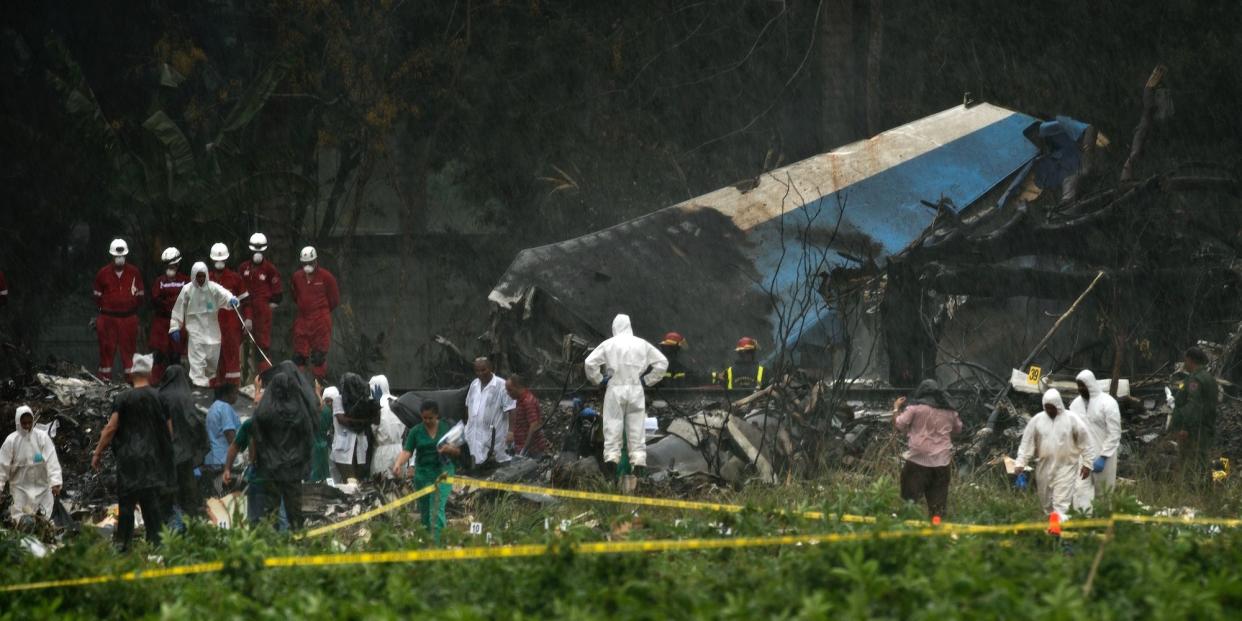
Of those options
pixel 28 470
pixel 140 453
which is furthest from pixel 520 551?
pixel 28 470

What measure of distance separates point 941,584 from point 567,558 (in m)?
1.70

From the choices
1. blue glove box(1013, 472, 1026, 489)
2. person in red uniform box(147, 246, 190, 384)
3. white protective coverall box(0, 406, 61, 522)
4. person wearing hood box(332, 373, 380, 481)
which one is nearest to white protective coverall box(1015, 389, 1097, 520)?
blue glove box(1013, 472, 1026, 489)

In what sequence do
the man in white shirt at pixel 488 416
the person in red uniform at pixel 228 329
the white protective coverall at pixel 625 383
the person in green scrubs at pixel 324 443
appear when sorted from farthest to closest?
the person in red uniform at pixel 228 329, the man in white shirt at pixel 488 416, the person in green scrubs at pixel 324 443, the white protective coverall at pixel 625 383

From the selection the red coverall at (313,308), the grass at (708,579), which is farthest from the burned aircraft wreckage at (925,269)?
the grass at (708,579)

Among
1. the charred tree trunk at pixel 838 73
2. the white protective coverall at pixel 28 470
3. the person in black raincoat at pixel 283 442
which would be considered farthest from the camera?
the charred tree trunk at pixel 838 73

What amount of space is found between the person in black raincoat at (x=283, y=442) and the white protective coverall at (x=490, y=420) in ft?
11.1

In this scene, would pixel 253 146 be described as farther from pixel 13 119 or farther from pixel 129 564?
pixel 129 564

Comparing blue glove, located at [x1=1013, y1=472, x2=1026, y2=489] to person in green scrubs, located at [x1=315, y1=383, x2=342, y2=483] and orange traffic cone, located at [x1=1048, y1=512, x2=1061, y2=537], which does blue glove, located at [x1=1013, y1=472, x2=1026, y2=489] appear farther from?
person in green scrubs, located at [x1=315, y1=383, x2=342, y2=483]

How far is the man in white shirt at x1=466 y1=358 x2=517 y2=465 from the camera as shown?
14258 mm

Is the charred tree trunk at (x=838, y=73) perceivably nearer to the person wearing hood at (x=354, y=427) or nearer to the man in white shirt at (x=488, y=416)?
the man in white shirt at (x=488, y=416)

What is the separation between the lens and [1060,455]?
1069 cm

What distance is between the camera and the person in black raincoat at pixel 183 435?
441 inches

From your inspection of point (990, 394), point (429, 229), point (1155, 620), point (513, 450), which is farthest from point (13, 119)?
point (1155, 620)

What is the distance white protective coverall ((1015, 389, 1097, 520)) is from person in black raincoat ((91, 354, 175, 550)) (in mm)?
6115
